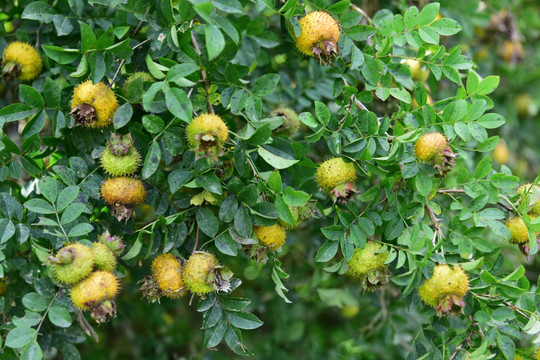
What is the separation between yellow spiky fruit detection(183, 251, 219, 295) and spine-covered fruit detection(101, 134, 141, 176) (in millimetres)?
334

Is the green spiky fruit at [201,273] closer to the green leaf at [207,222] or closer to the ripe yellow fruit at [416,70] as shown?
the green leaf at [207,222]

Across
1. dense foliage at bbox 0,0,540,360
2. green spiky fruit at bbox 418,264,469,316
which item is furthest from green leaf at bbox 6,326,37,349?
green spiky fruit at bbox 418,264,469,316

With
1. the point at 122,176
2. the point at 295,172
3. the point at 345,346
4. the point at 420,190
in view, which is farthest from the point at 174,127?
the point at 345,346

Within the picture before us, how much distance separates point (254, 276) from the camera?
117 inches

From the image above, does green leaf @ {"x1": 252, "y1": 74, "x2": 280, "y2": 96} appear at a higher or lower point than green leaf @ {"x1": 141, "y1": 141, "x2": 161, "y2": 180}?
higher

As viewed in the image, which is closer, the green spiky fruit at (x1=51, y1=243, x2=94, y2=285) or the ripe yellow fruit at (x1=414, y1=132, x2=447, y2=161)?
the green spiky fruit at (x1=51, y1=243, x2=94, y2=285)

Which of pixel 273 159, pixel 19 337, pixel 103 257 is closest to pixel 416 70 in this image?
pixel 273 159

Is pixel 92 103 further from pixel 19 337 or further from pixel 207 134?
pixel 19 337

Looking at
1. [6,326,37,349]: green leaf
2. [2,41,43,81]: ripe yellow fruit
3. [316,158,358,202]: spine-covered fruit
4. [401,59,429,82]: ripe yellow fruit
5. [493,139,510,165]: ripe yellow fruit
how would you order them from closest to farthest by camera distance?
[6,326,37,349]: green leaf
[316,158,358,202]: spine-covered fruit
[2,41,43,81]: ripe yellow fruit
[401,59,429,82]: ripe yellow fruit
[493,139,510,165]: ripe yellow fruit

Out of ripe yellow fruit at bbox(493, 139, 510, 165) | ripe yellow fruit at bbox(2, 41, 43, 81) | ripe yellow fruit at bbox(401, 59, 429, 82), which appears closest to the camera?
ripe yellow fruit at bbox(2, 41, 43, 81)

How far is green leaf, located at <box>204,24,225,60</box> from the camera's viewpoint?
141cm

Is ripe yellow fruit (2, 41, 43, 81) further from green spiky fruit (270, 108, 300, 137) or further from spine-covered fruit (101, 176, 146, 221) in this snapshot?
green spiky fruit (270, 108, 300, 137)

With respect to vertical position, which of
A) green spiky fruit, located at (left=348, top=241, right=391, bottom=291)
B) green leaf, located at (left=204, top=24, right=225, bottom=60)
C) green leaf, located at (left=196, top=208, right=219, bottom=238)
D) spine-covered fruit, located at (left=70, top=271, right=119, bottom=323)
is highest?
green leaf, located at (left=204, top=24, right=225, bottom=60)

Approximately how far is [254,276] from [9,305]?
1.38 m
